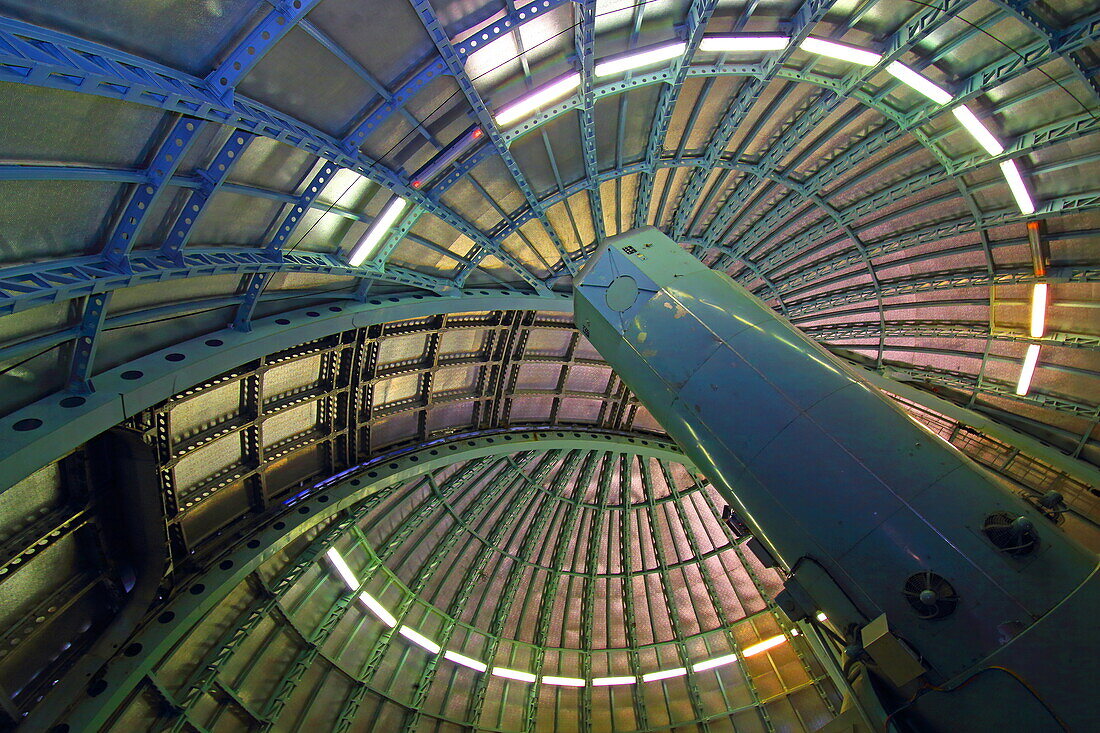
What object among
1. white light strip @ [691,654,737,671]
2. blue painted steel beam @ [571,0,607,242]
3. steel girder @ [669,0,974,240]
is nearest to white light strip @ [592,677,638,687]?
white light strip @ [691,654,737,671]

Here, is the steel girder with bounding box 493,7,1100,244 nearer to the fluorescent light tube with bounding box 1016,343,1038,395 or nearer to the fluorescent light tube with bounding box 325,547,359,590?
the fluorescent light tube with bounding box 1016,343,1038,395

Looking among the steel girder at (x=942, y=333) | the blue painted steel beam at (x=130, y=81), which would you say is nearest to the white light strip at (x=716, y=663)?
the steel girder at (x=942, y=333)

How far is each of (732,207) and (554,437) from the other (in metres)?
10.3

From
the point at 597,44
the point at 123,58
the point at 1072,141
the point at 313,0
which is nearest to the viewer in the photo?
the point at 123,58

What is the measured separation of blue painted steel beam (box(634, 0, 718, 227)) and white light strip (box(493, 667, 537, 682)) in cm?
2004

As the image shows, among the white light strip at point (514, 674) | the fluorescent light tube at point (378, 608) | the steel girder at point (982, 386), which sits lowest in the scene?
the white light strip at point (514, 674)

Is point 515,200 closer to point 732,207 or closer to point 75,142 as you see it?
point 732,207

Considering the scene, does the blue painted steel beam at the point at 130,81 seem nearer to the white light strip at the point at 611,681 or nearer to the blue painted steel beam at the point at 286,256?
the blue painted steel beam at the point at 286,256

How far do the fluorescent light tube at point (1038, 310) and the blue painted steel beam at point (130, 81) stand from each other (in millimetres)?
19460

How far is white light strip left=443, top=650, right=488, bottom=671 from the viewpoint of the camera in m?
24.4

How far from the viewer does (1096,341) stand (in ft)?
55.9

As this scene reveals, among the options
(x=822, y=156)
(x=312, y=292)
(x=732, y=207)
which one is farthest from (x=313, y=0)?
(x=822, y=156)

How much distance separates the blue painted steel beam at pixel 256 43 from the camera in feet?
26.0

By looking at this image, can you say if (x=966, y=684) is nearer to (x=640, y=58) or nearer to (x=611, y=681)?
(x=640, y=58)
